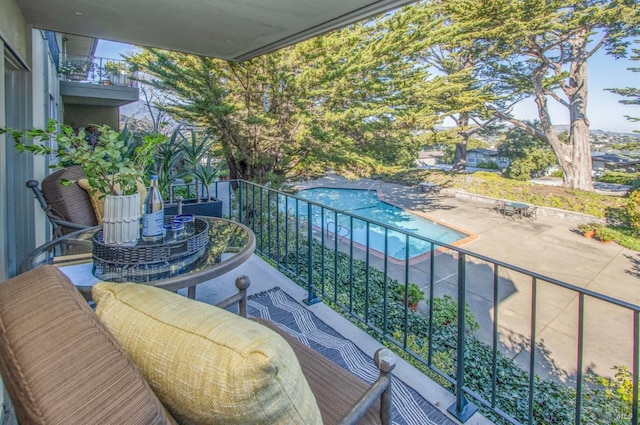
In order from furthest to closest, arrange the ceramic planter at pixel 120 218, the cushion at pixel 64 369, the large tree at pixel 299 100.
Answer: the large tree at pixel 299 100 < the ceramic planter at pixel 120 218 < the cushion at pixel 64 369

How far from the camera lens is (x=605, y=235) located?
38.3ft

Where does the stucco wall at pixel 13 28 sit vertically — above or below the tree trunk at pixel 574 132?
below

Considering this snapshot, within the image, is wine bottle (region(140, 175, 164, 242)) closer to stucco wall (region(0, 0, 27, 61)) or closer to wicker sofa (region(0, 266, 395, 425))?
wicker sofa (region(0, 266, 395, 425))

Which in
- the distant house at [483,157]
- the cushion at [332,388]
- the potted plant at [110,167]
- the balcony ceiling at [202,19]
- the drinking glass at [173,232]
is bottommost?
the cushion at [332,388]

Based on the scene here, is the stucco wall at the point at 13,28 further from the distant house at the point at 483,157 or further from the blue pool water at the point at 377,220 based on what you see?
the distant house at the point at 483,157

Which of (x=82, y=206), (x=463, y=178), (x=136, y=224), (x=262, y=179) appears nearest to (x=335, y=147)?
(x=262, y=179)

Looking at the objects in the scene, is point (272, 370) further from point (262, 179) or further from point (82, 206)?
point (262, 179)

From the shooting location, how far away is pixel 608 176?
14859 mm

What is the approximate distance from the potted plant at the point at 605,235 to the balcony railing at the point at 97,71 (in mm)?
14683

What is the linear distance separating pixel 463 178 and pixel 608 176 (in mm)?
5733

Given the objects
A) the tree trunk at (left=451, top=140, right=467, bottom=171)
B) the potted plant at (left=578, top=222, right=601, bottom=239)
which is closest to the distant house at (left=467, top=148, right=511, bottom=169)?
the tree trunk at (left=451, top=140, right=467, bottom=171)

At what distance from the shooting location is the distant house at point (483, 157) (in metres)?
20.8

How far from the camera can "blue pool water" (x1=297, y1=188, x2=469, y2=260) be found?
1163cm

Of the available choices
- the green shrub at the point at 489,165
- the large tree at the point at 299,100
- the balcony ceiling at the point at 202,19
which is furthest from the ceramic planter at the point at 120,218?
the green shrub at the point at 489,165
